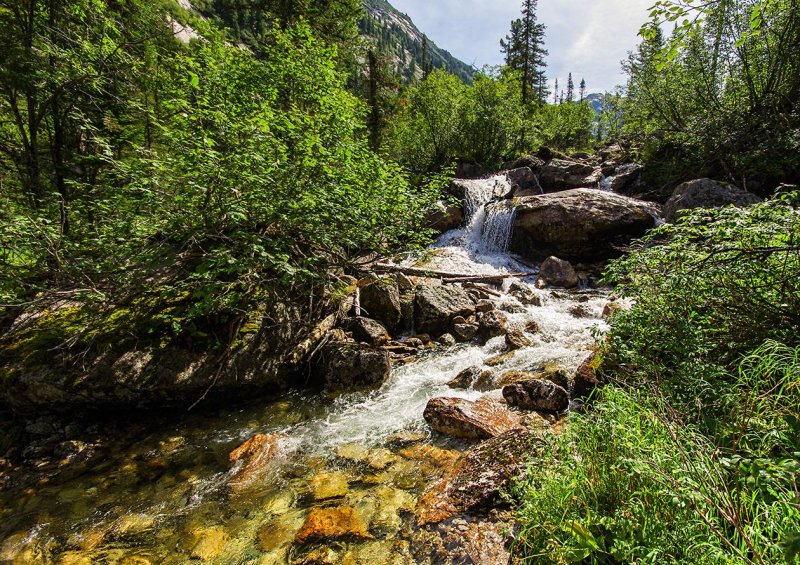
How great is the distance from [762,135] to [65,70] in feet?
72.0

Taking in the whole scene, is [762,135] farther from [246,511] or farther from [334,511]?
[246,511]

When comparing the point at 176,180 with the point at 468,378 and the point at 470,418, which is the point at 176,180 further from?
the point at 468,378

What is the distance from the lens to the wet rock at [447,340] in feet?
29.9

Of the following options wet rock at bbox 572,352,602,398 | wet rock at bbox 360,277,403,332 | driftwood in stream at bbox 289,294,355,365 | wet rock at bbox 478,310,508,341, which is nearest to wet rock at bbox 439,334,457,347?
wet rock at bbox 478,310,508,341

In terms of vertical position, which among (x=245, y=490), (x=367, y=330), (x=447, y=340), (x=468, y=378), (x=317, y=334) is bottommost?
(x=245, y=490)

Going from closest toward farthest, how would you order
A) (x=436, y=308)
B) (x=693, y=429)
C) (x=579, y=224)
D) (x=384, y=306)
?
(x=693, y=429) → (x=384, y=306) → (x=436, y=308) → (x=579, y=224)

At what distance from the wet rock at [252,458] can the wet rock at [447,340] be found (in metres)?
4.94

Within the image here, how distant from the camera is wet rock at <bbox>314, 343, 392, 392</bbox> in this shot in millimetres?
7145

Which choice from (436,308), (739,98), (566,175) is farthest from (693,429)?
(566,175)

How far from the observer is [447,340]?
9.16 m

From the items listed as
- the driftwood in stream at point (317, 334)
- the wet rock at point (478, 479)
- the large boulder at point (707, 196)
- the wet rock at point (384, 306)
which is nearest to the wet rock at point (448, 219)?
the large boulder at point (707, 196)

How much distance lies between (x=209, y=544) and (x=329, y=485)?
137cm

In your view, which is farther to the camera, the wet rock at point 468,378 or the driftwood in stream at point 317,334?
the driftwood in stream at point 317,334

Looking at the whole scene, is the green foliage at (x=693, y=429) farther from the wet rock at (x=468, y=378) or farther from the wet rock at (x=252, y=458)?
the wet rock at (x=252, y=458)
